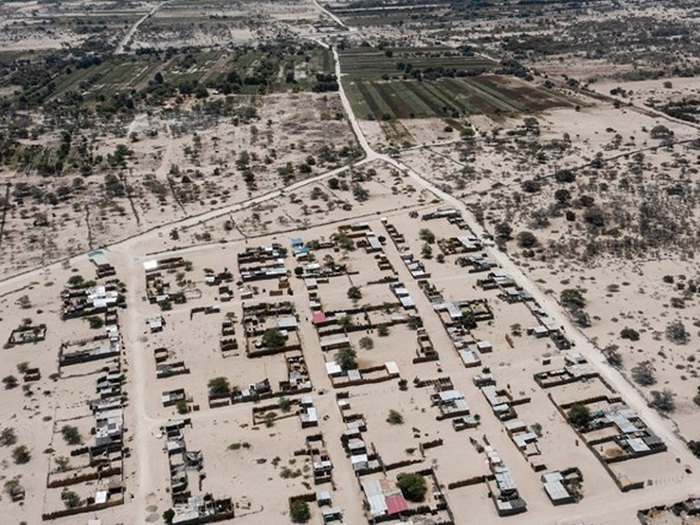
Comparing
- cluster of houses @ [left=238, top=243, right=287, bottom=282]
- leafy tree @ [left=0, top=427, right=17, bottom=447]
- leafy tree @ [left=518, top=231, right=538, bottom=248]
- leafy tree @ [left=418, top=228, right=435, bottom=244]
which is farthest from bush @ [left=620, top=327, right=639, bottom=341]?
leafy tree @ [left=0, top=427, right=17, bottom=447]

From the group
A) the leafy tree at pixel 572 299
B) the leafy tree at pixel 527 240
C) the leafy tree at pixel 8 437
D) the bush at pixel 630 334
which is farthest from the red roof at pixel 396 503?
the leafy tree at pixel 527 240

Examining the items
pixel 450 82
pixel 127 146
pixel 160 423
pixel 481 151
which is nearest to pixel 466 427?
pixel 160 423

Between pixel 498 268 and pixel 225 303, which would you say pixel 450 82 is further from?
pixel 225 303

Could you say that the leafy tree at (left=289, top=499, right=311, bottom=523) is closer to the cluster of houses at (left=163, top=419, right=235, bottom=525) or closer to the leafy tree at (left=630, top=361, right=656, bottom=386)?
the cluster of houses at (left=163, top=419, right=235, bottom=525)

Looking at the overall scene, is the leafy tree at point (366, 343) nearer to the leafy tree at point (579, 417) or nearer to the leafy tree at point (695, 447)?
the leafy tree at point (579, 417)

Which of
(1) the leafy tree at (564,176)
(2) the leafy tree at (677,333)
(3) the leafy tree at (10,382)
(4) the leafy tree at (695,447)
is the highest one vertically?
(1) the leafy tree at (564,176)

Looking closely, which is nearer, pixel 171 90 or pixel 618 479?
pixel 618 479
